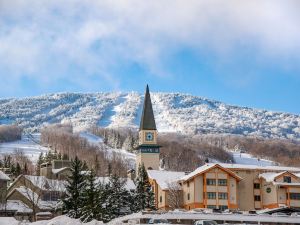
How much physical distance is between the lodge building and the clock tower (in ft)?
125

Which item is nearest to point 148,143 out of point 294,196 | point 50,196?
point 50,196

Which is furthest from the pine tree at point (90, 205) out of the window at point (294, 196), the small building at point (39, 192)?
the window at point (294, 196)

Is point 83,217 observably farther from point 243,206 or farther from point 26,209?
point 243,206

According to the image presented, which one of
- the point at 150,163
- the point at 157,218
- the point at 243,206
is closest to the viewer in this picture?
the point at 157,218

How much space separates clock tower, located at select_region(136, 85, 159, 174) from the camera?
132 metres

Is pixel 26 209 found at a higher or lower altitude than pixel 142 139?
lower

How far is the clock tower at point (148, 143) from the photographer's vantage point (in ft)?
433

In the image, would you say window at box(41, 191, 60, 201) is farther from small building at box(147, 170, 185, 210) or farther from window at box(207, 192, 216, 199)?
window at box(207, 192, 216, 199)

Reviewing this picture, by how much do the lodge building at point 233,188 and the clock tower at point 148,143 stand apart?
125ft

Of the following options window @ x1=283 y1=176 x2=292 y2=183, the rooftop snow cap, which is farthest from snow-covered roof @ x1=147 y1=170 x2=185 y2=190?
the rooftop snow cap

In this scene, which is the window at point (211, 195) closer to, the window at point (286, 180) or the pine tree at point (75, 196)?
the window at point (286, 180)

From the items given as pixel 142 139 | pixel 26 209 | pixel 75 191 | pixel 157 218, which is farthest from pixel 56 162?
pixel 157 218

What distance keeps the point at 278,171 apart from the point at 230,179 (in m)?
9.48

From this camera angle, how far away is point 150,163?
432 feet
